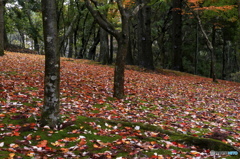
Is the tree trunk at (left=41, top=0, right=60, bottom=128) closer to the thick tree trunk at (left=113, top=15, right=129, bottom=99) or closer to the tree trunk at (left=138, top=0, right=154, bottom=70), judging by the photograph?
the thick tree trunk at (left=113, top=15, right=129, bottom=99)

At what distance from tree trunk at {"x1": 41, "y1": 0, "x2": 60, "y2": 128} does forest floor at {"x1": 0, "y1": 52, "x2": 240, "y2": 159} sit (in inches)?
12.3

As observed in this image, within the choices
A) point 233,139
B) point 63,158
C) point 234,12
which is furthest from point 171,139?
point 234,12

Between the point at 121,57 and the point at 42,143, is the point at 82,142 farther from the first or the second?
the point at 121,57

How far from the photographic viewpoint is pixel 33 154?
407cm

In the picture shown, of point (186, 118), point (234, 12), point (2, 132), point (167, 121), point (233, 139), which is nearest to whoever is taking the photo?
point (2, 132)

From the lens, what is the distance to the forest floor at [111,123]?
14.7 feet

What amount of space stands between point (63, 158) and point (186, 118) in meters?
4.93

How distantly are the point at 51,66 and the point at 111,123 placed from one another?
6.86 feet

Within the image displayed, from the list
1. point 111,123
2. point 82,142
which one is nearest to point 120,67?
point 111,123

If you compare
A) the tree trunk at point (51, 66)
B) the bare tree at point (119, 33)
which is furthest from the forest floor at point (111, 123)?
the bare tree at point (119, 33)

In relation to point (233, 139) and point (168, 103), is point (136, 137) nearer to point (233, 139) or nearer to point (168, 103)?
point (233, 139)

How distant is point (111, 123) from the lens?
19.8 feet

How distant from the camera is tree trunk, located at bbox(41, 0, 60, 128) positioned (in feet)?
16.6

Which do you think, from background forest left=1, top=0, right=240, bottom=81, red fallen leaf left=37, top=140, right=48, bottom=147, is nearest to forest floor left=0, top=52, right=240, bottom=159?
red fallen leaf left=37, top=140, right=48, bottom=147
